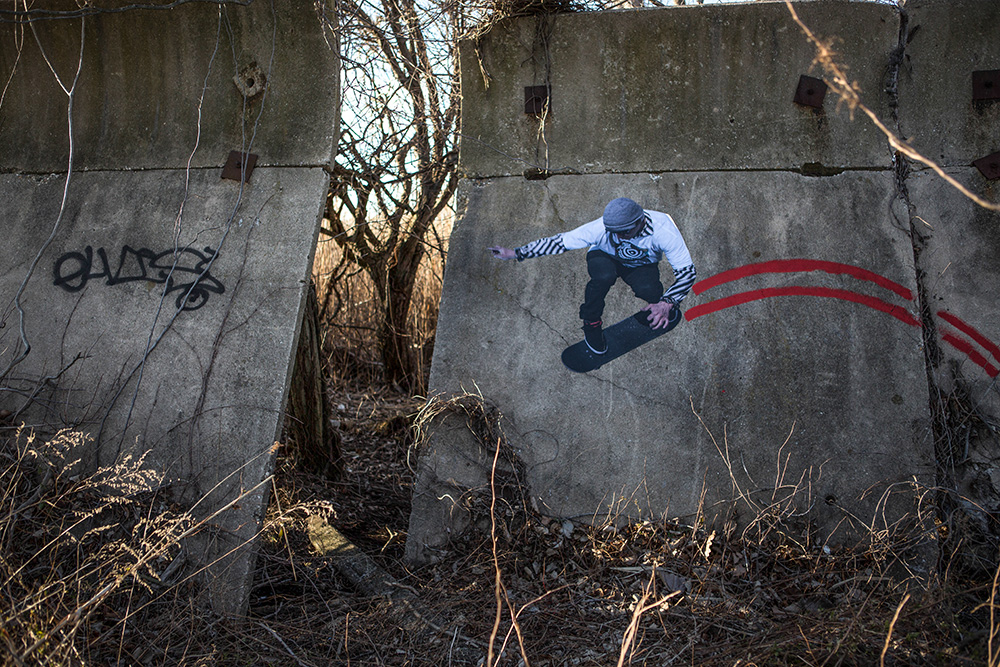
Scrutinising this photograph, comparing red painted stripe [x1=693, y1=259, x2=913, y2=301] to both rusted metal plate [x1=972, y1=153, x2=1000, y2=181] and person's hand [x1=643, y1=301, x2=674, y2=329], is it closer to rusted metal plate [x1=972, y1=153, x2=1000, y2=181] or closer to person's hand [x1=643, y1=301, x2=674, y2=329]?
person's hand [x1=643, y1=301, x2=674, y2=329]

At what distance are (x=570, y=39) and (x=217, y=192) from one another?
2.06m

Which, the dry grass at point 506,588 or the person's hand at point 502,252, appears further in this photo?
the person's hand at point 502,252

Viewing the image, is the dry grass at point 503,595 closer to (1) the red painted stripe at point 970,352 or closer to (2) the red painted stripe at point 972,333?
(1) the red painted stripe at point 970,352

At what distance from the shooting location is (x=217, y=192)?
355 centimetres

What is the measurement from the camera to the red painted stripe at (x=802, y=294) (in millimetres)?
3273

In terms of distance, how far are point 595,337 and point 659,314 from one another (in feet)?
1.12

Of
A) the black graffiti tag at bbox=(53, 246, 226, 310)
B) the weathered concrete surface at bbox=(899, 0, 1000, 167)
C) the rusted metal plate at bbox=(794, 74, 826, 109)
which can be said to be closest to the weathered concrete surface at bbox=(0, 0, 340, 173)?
the black graffiti tag at bbox=(53, 246, 226, 310)

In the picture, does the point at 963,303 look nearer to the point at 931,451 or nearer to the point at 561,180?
the point at 931,451

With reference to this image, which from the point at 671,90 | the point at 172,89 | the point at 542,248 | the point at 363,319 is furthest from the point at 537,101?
the point at 363,319

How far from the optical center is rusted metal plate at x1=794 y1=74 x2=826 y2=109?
349 centimetres

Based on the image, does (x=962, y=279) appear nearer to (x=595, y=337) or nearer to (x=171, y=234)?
(x=595, y=337)

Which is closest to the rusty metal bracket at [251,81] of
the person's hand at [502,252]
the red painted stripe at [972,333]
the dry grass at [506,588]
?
the person's hand at [502,252]

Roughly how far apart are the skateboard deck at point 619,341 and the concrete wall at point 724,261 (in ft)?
0.15

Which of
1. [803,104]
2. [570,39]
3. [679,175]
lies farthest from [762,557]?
[570,39]
